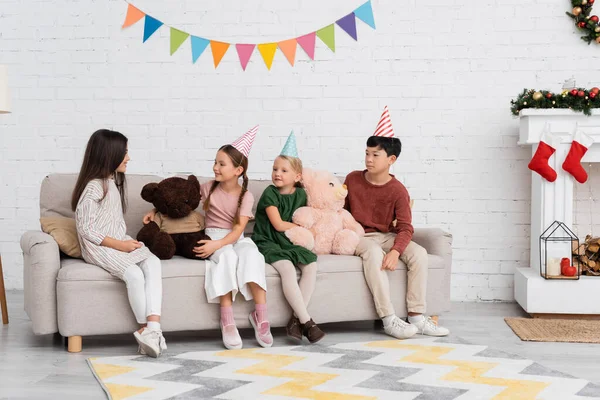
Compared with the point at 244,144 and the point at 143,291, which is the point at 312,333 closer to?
the point at 143,291

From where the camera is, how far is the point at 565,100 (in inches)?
158

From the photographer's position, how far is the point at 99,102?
4648 mm

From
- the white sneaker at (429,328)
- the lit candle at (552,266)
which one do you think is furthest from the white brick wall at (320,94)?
the white sneaker at (429,328)

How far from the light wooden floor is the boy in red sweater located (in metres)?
0.15

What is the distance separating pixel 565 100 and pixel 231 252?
76.1 inches

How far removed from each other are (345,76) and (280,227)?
136 centimetres

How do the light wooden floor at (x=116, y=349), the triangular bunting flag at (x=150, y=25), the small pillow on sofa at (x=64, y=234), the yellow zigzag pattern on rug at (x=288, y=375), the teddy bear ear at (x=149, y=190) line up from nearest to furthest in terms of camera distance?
the yellow zigzag pattern on rug at (x=288, y=375) → the light wooden floor at (x=116, y=349) → the small pillow on sofa at (x=64, y=234) → the teddy bear ear at (x=149, y=190) → the triangular bunting flag at (x=150, y=25)

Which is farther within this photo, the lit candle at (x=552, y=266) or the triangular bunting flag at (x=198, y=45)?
the triangular bunting flag at (x=198, y=45)

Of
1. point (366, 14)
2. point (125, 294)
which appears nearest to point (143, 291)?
point (125, 294)

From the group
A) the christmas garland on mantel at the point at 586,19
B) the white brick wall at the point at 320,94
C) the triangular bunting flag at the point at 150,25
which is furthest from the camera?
the triangular bunting flag at the point at 150,25

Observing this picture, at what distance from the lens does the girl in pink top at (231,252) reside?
3.29 metres

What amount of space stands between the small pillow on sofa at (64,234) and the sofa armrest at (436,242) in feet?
5.35

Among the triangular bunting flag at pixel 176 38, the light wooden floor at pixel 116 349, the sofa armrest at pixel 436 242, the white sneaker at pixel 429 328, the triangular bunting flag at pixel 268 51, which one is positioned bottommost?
the light wooden floor at pixel 116 349

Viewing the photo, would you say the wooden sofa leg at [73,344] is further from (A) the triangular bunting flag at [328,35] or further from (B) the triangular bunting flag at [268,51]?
(A) the triangular bunting flag at [328,35]
